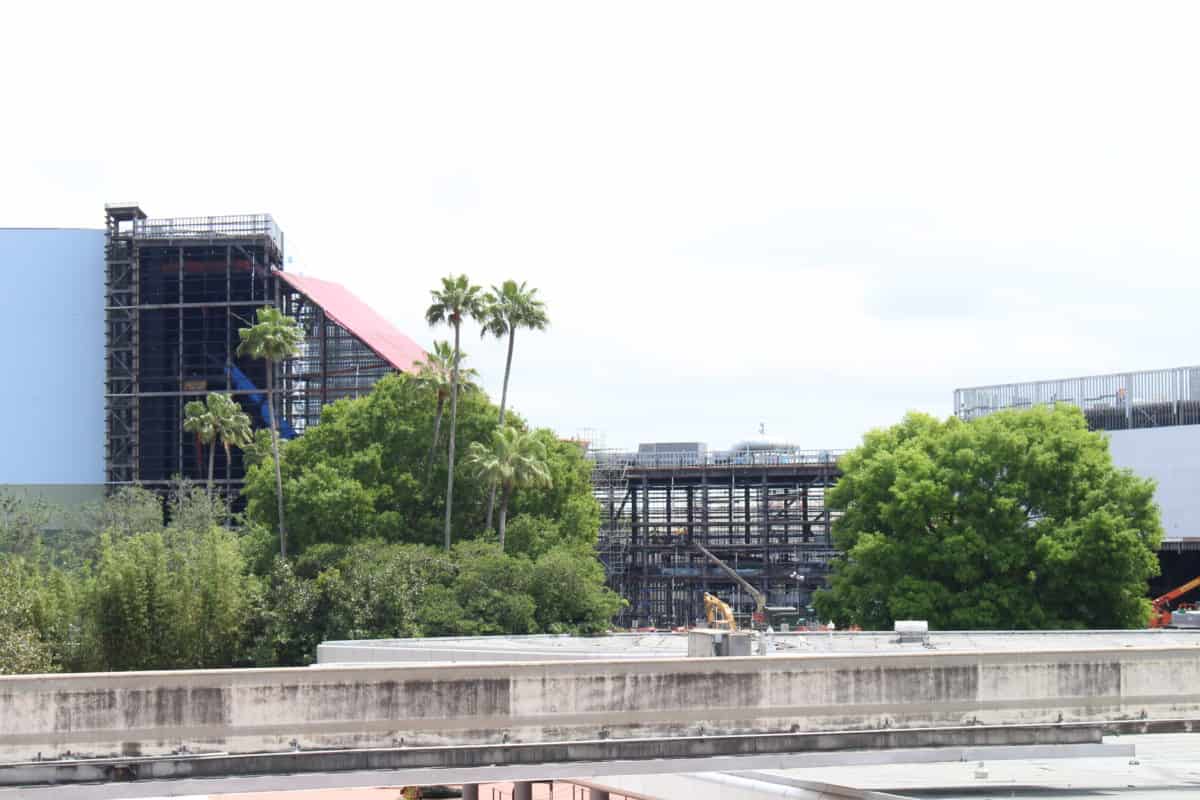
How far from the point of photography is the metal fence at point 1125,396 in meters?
72.4

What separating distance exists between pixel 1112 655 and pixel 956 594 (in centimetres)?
2723

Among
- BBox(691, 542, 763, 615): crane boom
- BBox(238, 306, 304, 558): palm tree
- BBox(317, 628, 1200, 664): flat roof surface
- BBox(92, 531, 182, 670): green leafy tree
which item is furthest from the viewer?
BBox(238, 306, 304, 558): palm tree

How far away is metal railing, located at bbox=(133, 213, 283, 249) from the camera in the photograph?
101812 millimetres

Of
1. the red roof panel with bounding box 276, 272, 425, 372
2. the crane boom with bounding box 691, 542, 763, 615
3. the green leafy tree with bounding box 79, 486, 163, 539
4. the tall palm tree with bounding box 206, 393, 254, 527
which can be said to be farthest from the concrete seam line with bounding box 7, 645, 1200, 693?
the red roof panel with bounding box 276, 272, 425, 372

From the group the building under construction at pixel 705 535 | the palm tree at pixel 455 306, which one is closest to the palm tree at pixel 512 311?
the palm tree at pixel 455 306

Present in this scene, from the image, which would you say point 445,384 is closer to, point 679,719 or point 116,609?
point 116,609

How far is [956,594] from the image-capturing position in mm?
51406

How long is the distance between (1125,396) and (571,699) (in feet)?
195

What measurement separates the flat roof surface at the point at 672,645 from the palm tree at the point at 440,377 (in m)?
26.4

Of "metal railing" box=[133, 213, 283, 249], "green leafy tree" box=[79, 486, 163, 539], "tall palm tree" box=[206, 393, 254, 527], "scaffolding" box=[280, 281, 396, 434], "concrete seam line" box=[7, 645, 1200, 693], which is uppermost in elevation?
"metal railing" box=[133, 213, 283, 249]

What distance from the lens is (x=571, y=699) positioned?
22.8 meters

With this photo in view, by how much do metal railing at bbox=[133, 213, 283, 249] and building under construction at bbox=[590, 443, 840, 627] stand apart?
28886 mm

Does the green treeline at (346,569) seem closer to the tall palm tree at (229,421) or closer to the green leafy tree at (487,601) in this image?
the green leafy tree at (487,601)

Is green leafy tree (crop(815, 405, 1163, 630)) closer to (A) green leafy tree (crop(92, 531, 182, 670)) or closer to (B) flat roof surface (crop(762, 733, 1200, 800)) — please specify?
(B) flat roof surface (crop(762, 733, 1200, 800))
